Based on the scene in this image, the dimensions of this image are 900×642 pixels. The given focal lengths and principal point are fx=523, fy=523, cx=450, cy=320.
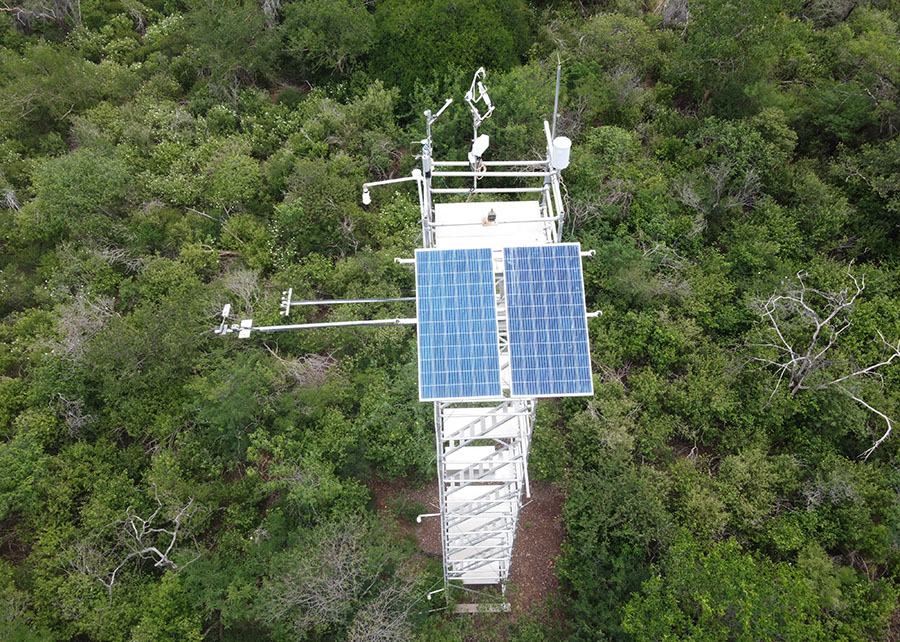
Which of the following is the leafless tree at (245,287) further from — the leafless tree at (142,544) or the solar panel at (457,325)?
the solar panel at (457,325)

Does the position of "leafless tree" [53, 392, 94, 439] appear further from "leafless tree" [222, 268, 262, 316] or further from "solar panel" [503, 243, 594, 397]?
"solar panel" [503, 243, 594, 397]

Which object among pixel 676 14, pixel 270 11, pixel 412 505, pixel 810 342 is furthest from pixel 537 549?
pixel 270 11

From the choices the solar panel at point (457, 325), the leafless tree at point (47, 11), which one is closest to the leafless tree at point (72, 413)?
the solar panel at point (457, 325)

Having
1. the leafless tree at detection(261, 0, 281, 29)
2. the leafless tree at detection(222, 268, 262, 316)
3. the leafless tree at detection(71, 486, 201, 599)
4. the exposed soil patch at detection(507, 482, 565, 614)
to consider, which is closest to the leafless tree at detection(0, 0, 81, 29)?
the leafless tree at detection(261, 0, 281, 29)

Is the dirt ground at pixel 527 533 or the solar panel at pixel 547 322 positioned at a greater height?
the solar panel at pixel 547 322

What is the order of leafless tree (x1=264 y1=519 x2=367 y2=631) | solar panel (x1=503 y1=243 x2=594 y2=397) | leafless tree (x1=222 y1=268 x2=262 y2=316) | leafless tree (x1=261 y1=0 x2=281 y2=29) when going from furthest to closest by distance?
leafless tree (x1=261 y1=0 x2=281 y2=29) < leafless tree (x1=222 y1=268 x2=262 y2=316) < leafless tree (x1=264 y1=519 x2=367 y2=631) < solar panel (x1=503 y1=243 x2=594 y2=397)

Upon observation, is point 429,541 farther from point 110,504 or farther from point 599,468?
point 110,504

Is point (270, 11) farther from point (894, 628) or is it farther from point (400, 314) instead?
point (894, 628)
